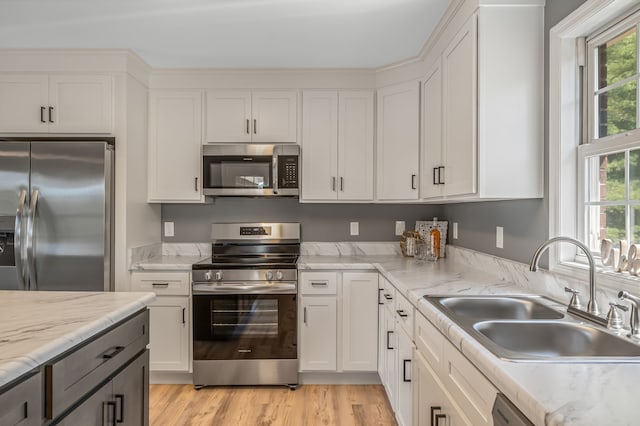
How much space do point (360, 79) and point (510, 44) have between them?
5.15 ft

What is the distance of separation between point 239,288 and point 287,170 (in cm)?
95

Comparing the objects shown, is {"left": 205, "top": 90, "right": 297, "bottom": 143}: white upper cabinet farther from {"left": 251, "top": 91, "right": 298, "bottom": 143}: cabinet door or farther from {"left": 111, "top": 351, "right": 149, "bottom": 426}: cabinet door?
{"left": 111, "top": 351, "right": 149, "bottom": 426}: cabinet door

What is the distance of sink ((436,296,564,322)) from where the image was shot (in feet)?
5.83

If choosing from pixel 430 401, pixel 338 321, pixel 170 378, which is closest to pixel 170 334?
pixel 170 378

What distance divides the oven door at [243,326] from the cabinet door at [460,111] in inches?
57.2

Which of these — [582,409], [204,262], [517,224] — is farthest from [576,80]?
[204,262]

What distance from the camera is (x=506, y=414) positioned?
0.95m

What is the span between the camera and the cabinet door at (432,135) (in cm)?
262

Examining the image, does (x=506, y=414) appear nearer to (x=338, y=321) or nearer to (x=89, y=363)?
(x=89, y=363)

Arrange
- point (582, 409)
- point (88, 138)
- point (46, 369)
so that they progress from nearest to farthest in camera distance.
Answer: point (582, 409) < point (46, 369) < point (88, 138)

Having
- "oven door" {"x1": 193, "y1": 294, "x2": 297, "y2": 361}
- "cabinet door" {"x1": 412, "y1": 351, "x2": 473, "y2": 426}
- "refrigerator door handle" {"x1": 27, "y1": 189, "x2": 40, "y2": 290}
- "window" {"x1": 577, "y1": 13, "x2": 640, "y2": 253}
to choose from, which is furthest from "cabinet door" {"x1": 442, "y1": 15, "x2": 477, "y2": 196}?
"refrigerator door handle" {"x1": 27, "y1": 189, "x2": 40, "y2": 290}

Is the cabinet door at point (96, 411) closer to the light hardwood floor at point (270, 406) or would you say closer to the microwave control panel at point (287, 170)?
the light hardwood floor at point (270, 406)

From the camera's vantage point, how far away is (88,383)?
52.1 inches

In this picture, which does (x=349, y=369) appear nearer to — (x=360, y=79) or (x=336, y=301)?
(x=336, y=301)
